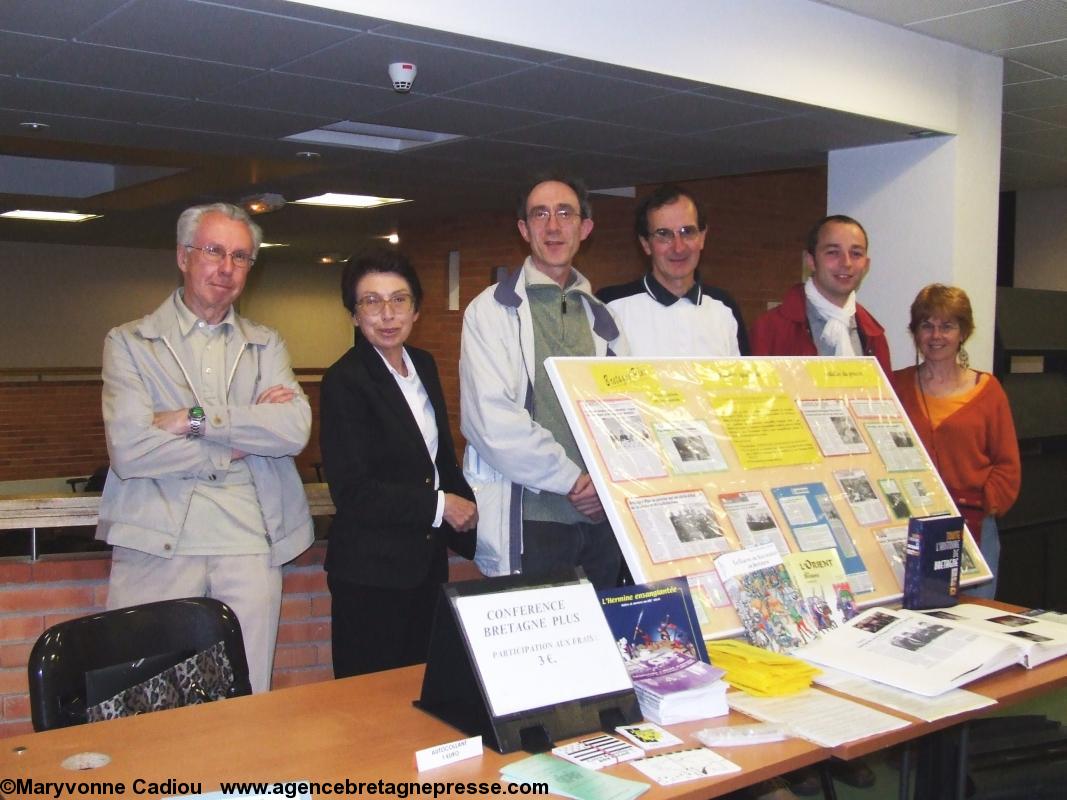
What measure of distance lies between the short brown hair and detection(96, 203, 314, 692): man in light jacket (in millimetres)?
2235

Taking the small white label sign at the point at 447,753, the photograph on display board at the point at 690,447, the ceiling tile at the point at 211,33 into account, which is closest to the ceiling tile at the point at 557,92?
the ceiling tile at the point at 211,33

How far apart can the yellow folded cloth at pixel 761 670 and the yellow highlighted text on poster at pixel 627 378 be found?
674mm

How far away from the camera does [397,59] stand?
3.96 m

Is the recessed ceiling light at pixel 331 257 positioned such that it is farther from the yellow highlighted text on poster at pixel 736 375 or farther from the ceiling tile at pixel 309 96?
the yellow highlighted text on poster at pixel 736 375

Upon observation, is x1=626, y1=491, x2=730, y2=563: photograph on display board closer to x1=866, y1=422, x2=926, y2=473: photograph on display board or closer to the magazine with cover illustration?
the magazine with cover illustration

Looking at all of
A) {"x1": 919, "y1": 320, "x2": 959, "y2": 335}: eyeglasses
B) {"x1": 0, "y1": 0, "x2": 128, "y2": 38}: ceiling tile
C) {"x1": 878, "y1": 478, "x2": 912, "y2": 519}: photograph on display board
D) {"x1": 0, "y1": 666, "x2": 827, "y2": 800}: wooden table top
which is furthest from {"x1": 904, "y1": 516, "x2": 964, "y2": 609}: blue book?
{"x1": 0, "y1": 0, "x2": 128, "y2": 38}: ceiling tile

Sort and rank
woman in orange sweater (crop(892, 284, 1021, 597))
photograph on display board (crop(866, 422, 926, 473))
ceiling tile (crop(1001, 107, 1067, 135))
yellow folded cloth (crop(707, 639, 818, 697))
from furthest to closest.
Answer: ceiling tile (crop(1001, 107, 1067, 135)), woman in orange sweater (crop(892, 284, 1021, 597)), photograph on display board (crop(866, 422, 926, 473)), yellow folded cloth (crop(707, 639, 818, 697))

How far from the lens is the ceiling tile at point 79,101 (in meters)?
4.51

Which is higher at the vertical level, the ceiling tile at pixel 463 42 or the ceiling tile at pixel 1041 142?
the ceiling tile at pixel 1041 142

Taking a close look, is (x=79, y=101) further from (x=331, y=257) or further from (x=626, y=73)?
(x=331, y=257)

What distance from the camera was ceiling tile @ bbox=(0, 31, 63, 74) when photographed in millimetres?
3762

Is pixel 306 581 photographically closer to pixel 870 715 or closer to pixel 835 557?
pixel 835 557

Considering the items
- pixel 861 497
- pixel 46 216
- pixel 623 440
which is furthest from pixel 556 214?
pixel 46 216

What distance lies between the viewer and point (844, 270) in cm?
356
